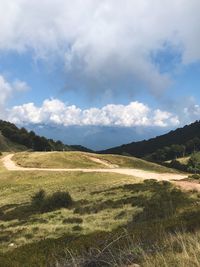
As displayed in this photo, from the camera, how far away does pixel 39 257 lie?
15.6 m

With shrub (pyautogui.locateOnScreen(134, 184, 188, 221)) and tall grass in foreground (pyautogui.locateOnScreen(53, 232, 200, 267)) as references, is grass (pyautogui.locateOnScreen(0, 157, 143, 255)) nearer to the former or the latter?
shrub (pyautogui.locateOnScreen(134, 184, 188, 221))

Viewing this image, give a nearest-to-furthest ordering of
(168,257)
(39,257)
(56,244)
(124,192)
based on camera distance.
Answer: (168,257), (39,257), (56,244), (124,192)

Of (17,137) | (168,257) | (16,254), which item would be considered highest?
(17,137)

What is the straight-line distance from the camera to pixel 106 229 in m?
23.2

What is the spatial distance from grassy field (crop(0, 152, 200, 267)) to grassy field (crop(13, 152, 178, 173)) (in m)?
27.2

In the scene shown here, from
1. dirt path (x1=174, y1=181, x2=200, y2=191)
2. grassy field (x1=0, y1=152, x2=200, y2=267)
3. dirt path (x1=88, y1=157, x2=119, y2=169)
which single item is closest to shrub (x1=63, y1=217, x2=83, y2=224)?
grassy field (x1=0, y1=152, x2=200, y2=267)

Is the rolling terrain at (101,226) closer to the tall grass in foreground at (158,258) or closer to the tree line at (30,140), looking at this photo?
the tall grass in foreground at (158,258)

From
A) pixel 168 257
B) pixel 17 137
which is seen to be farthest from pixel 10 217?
pixel 17 137

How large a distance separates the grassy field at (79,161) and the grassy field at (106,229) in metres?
27.2

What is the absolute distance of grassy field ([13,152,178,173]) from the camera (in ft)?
259

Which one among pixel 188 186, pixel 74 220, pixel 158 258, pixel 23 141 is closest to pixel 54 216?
pixel 74 220

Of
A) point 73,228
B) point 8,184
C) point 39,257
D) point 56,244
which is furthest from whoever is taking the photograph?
point 8,184

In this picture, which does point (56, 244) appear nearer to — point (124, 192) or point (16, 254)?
point (16, 254)

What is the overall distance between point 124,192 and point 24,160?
5001cm
